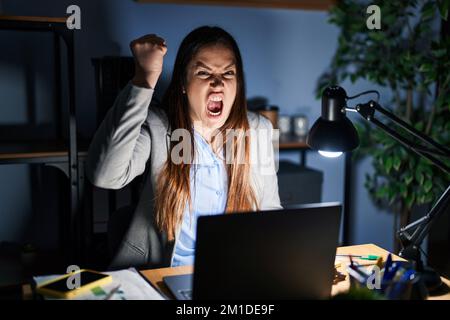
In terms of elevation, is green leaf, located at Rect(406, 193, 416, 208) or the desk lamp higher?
the desk lamp

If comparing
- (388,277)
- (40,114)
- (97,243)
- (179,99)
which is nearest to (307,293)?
(388,277)

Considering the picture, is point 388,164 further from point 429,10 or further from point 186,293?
point 186,293

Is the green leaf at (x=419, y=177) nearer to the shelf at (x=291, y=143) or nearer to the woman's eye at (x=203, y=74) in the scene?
the shelf at (x=291, y=143)

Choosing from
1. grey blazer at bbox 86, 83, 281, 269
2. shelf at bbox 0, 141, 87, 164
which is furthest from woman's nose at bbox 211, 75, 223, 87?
shelf at bbox 0, 141, 87, 164

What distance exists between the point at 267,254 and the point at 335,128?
1.42 ft

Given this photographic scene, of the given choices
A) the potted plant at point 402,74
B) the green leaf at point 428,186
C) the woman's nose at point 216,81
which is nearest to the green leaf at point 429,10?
the potted plant at point 402,74

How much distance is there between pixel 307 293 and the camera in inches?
44.4

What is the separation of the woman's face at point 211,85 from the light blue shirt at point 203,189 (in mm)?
83

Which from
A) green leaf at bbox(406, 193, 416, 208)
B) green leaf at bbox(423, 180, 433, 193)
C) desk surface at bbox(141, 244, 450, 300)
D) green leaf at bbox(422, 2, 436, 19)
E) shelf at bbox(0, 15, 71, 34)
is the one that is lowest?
green leaf at bbox(406, 193, 416, 208)

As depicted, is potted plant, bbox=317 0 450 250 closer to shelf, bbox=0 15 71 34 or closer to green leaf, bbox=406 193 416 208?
green leaf, bbox=406 193 416 208

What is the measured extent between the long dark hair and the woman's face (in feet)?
0.06

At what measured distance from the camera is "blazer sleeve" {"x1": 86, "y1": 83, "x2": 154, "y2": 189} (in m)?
1.48

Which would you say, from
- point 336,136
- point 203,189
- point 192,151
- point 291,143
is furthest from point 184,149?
point 291,143

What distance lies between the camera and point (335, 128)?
1.35 m
